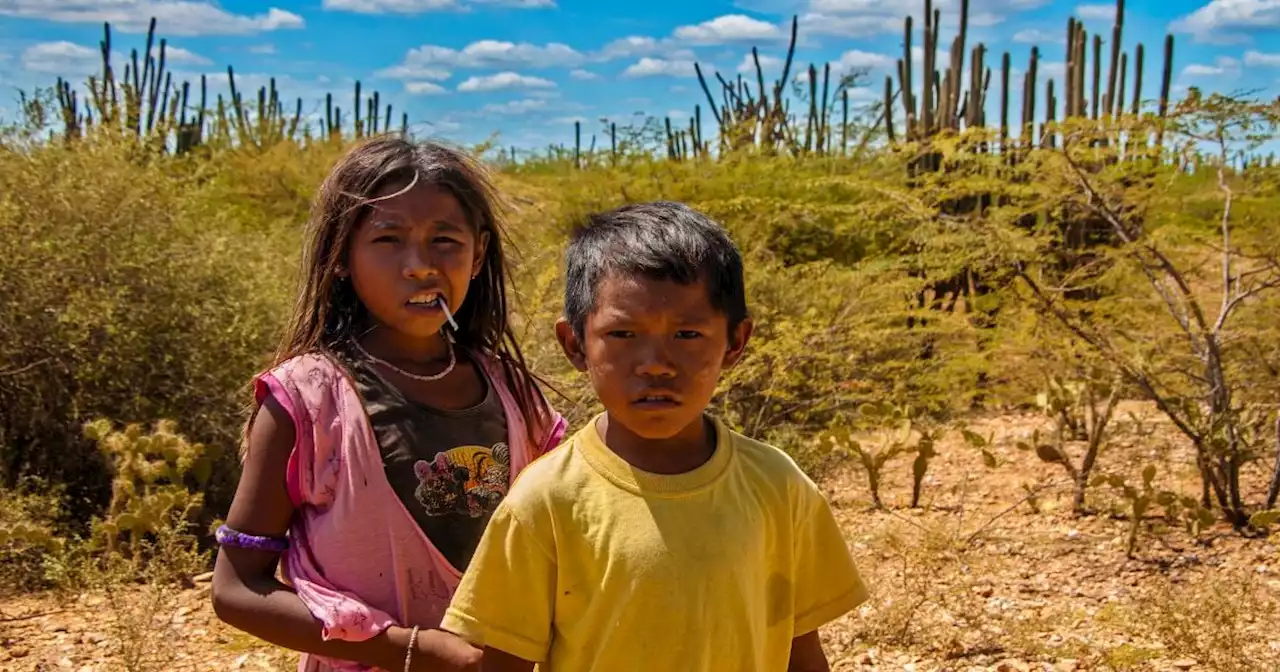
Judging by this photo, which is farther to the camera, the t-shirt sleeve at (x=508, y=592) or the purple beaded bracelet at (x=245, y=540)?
the purple beaded bracelet at (x=245, y=540)

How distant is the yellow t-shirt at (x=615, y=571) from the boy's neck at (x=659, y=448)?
0.02 metres

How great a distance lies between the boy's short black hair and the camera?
1401 millimetres

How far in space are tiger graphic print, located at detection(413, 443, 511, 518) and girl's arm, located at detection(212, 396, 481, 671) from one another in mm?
181

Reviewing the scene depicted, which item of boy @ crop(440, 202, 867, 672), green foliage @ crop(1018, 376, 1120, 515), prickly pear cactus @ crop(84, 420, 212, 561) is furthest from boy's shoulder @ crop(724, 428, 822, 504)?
green foliage @ crop(1018, 376, 1120, 515)

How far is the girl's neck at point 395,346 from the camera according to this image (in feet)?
5.74

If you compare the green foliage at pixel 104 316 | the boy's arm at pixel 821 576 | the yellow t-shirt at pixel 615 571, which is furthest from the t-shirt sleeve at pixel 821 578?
the green foliage at pixel 104 316

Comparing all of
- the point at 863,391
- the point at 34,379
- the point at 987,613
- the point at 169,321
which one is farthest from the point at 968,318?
the point at 34,379

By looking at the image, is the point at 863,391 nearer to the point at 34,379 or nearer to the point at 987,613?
the point at 987,613

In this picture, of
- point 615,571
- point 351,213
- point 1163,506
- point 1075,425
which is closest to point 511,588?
point 615,571

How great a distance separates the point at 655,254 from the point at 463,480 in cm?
49

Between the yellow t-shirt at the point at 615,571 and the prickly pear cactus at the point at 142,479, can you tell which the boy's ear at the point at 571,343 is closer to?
the yellow t-shirt at the point at 615,571

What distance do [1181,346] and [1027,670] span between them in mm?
2870

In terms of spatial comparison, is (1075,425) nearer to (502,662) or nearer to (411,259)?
(411,259)

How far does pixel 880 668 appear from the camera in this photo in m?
3.47
